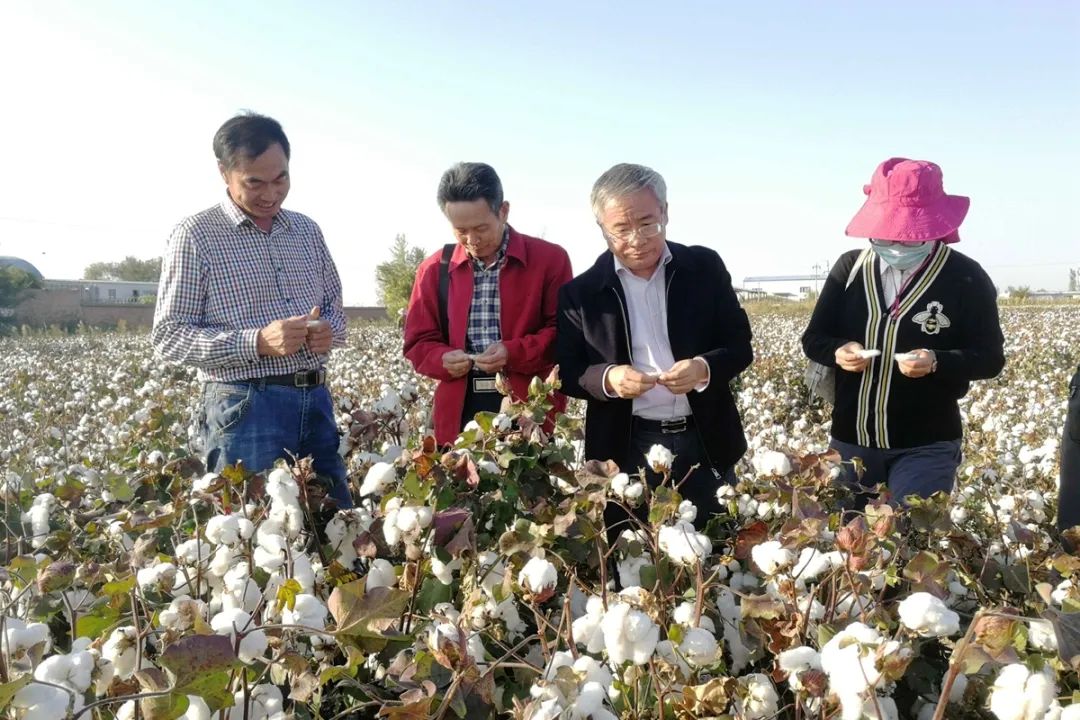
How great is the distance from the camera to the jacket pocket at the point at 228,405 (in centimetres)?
254

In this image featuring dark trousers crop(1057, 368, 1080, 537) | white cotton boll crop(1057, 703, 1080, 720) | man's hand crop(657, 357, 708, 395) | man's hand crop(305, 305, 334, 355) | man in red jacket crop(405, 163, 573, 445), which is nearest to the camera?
white cotton boll crop(1057, 703, 1080, 720)

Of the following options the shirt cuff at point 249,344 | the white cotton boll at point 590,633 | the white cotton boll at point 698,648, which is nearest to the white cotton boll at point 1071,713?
the white cotton boll at point 698,648

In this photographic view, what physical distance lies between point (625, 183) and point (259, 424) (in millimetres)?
1346

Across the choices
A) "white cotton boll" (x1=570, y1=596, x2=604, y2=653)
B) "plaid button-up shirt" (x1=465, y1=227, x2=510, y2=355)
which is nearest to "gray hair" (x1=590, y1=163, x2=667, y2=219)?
"plaid button-up shirt" (x1=465, y1=227, x2=510, y2=355)

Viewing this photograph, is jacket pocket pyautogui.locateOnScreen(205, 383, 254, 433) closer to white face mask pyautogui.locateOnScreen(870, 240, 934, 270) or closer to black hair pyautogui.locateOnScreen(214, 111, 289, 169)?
black hair pyautogui.locateOnScreen(214, 111, 289, 169)

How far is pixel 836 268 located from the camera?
268 centimetres

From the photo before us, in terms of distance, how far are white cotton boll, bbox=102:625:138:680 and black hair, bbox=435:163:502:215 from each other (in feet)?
5.53

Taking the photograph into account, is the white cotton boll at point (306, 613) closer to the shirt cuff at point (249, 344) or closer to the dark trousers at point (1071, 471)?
the shirt cuff at point (249, 344)

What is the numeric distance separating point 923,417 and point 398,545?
1.75 meters

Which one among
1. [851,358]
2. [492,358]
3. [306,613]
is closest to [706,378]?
[851,358]

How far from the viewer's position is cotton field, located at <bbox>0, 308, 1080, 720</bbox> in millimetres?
965

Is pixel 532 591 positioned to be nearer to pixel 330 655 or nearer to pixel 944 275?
pixel 330 655

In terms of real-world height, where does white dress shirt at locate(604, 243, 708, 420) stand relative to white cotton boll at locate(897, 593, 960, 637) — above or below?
above

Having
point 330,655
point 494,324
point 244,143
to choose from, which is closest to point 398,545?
point 330,655
